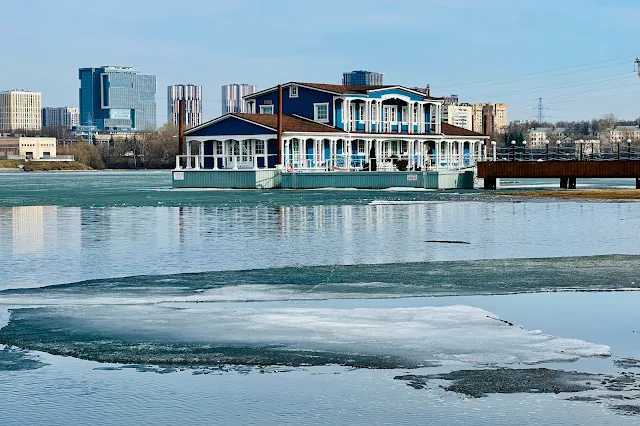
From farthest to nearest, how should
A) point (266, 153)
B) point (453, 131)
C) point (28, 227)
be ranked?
point (453, 131) → point (266, 153) → point (28, 227)

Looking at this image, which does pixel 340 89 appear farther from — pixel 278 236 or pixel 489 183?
pixel 278 236

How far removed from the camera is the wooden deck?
6881 centimetres

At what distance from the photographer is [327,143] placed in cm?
7844

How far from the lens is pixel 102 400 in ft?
32.7

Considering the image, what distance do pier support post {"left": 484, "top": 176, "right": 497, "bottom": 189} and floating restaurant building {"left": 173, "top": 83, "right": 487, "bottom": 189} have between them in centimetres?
199

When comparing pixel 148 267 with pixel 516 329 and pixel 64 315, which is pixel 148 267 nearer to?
pixel 64 315

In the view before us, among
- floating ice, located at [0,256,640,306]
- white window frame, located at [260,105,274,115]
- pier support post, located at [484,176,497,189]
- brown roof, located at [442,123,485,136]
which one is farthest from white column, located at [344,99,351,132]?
floating ice, located at [0,256,640,306]

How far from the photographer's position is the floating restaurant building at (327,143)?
240 feet

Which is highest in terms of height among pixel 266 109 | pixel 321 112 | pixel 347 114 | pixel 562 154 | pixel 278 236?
pixel 266 109

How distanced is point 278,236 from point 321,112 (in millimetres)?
51455

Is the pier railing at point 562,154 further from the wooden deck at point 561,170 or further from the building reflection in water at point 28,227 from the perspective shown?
the building reflection in water at point 28,227

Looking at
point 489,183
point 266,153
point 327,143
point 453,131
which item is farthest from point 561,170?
point 453,131

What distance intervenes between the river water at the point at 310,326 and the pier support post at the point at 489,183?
4463 cm

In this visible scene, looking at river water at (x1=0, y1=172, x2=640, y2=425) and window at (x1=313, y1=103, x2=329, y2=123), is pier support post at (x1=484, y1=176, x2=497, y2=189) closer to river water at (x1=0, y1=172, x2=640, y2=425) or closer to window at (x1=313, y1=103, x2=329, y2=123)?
window at (x1=313, y1=103, x2=329, y2=123)
